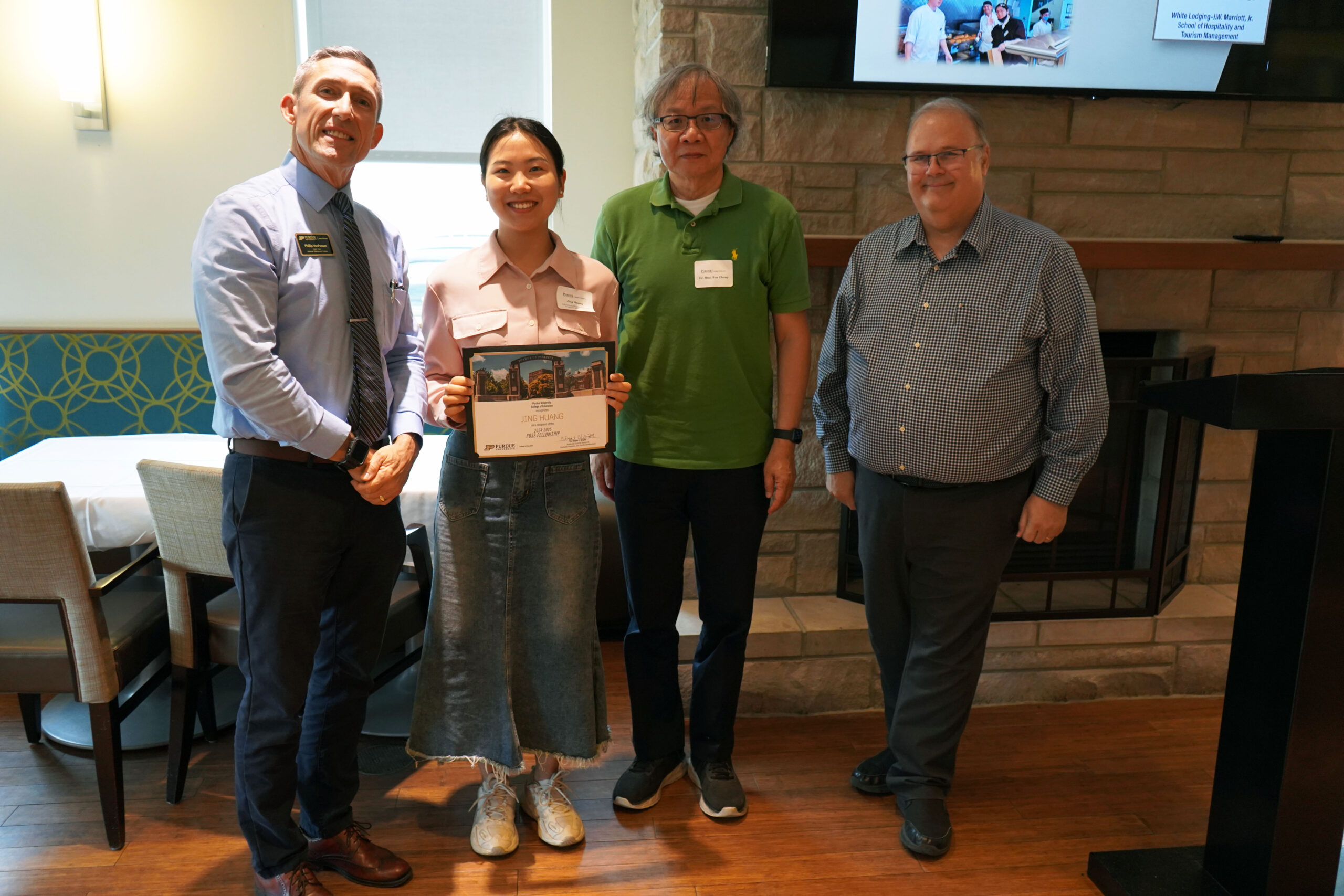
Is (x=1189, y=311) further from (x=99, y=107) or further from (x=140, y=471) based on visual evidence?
(x=99, y=107)

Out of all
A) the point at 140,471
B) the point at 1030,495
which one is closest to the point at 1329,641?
the point at 1030,495

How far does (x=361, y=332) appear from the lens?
177 centimetres

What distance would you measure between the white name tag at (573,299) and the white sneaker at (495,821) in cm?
110

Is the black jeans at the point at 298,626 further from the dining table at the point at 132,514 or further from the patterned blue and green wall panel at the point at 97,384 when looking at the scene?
the patterned blue and green wall panel at the point at 97,384

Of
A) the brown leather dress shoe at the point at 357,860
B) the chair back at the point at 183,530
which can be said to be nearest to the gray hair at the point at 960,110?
the chair back at the point at 183,530

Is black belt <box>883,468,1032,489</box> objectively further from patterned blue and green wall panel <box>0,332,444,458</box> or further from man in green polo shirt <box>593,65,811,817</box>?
patterned blue and green wall panel <box>0,332,444,458</box>

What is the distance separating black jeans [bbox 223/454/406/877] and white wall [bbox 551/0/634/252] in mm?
2217

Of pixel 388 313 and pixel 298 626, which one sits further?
pixel 388 313

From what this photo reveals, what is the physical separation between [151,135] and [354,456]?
9.05 feet

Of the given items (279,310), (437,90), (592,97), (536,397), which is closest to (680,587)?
(536,397)

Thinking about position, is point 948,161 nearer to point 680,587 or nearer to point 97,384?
point 680,587

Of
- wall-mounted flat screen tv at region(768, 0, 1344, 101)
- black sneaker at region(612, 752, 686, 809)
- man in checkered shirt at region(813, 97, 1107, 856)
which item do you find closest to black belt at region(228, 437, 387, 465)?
black sneaker at region(612, 752, 686, 809)

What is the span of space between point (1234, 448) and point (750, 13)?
2119mm

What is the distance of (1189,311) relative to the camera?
2.93 metres
